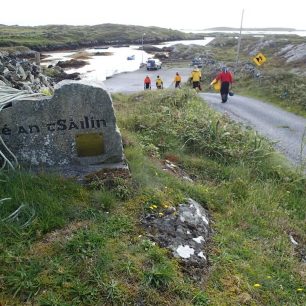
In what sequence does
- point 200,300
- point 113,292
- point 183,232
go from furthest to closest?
point 183,232
point 200,300
point 113,292

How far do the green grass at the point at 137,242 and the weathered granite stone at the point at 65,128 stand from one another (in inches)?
23.7

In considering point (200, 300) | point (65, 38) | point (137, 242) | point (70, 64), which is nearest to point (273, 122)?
point (137, 242)

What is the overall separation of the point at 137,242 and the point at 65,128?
2375 millimetres

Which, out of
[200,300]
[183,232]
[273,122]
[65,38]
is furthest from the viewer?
[65,38]

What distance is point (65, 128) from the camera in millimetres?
6062

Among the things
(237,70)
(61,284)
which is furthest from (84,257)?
(237,70)

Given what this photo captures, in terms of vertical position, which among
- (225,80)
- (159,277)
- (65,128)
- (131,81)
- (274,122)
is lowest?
(131,81)

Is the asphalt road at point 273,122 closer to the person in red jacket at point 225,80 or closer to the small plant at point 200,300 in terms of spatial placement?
the person in red jacket at point 225,80

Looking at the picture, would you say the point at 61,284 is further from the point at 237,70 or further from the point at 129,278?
the point at 237,70

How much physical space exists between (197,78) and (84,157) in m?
17.9

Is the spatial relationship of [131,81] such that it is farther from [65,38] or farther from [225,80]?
[65,38]

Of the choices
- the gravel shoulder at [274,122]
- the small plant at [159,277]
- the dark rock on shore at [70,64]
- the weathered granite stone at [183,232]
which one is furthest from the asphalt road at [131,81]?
the small plant at [159,277]

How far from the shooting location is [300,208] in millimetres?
7660

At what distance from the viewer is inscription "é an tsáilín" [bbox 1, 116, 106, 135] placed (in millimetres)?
5984
